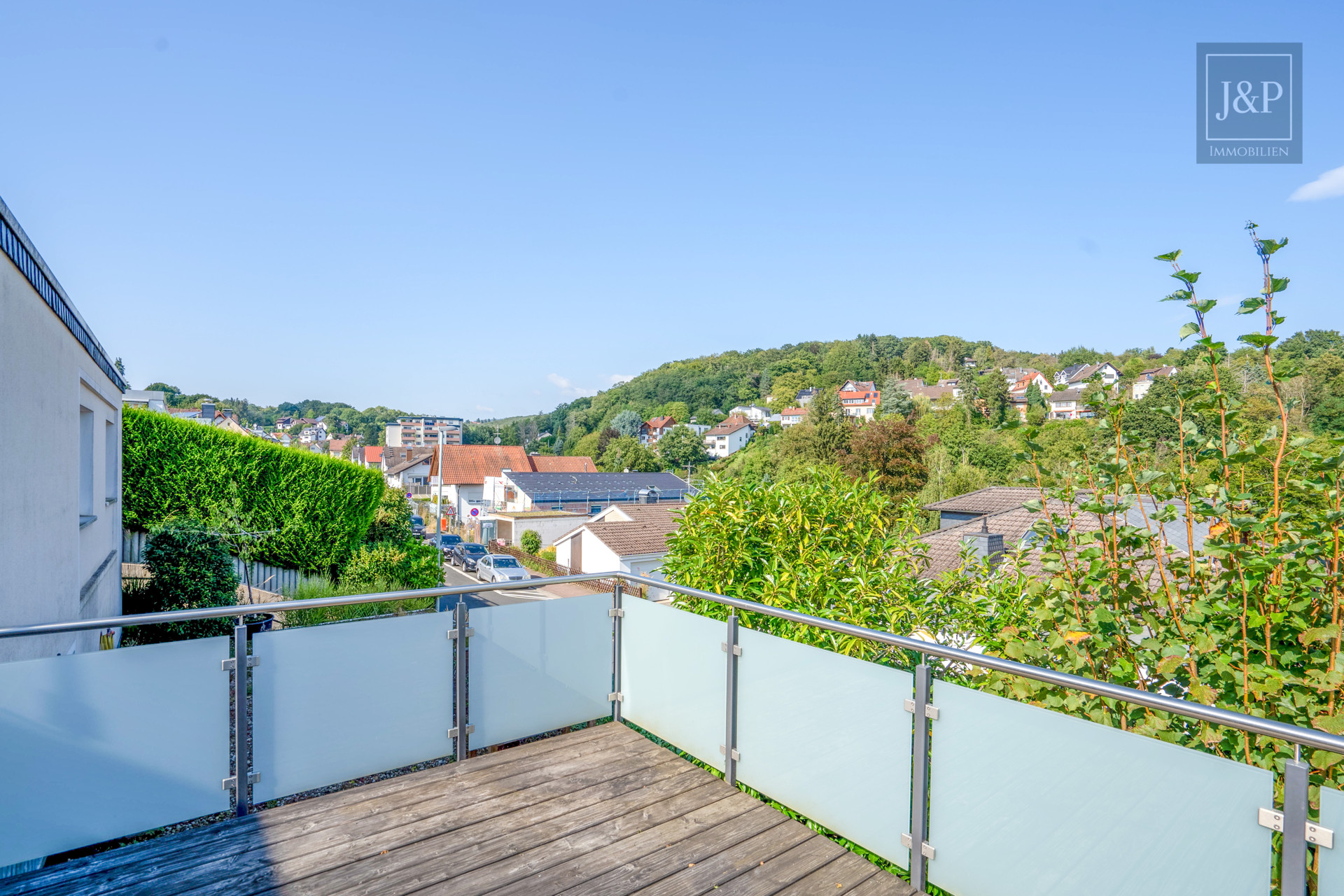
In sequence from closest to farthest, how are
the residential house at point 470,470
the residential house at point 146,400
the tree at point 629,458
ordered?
the residential house at point 146,400, the residential house at point 470,470, the tree at point 629,458

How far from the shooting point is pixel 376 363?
2110 inches

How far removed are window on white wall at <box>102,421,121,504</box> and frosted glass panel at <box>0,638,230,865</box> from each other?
24.7 feet

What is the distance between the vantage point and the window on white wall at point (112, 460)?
866cm

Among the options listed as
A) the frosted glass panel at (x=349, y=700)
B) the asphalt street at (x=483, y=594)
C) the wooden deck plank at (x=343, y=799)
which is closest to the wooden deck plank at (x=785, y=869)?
the wooden deck plank at (x=343, y=799)

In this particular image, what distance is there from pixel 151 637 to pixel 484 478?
148 feet

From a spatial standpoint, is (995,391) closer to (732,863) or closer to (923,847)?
(923,847)

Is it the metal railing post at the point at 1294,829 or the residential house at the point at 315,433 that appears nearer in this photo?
the metal railing post at the point at 1294,829

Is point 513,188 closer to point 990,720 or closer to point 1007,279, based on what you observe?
point 990,720

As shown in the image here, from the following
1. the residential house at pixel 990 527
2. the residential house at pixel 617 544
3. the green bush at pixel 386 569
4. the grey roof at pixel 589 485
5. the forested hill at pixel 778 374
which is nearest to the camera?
the residential house at pixel 990 527

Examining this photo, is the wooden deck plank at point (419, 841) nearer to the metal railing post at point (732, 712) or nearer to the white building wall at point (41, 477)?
the metal railing post at point (732, 712)

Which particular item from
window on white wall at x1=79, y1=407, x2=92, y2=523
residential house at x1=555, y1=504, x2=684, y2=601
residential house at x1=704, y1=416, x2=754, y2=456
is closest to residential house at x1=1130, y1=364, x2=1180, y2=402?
window on white wall at x1=79, y1=407, x2=92, y2=523

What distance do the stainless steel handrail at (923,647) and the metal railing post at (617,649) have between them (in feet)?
0.76

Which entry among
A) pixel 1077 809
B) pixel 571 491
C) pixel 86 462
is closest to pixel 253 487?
pixel 86 462

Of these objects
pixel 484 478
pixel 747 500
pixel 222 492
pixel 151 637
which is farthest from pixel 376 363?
pixel 747 500
